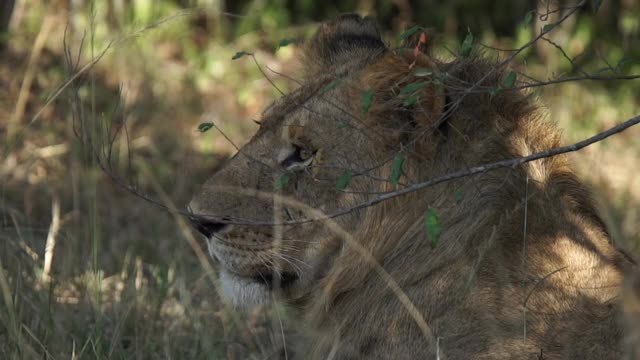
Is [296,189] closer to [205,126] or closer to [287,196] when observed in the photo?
[287,196]

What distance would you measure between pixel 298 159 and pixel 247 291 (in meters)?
0.47

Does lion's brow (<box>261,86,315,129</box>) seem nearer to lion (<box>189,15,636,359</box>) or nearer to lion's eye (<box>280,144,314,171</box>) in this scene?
lion (<box>189,15,636,359</box>)

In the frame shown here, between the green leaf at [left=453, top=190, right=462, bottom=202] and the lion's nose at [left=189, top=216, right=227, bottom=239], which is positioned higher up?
the green leaf at [left=453, top=190, right=462, bottom=202]

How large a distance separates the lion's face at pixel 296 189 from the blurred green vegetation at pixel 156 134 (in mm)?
426

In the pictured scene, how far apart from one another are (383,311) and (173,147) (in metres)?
4.75

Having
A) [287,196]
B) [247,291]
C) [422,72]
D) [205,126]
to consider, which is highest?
[422,72]

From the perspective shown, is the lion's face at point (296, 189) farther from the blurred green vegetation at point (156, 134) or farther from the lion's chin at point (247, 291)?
the blurred green vegetation at point (156, 134)

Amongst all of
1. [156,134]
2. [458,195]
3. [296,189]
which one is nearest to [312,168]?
[296,189]

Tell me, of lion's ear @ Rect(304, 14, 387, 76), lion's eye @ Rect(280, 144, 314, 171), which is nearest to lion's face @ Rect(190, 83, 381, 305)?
lion's eye @ Rect(280, 144, 314, 171)

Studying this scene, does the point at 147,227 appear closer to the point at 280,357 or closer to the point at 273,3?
the point at 280,357

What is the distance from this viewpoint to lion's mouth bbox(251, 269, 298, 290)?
3.66 metres

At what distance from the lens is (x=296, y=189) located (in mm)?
3621

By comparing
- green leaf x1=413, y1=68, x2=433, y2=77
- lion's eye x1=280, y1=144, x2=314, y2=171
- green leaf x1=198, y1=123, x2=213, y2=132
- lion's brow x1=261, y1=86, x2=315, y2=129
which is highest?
green leaf x1=413, y1=68, x2=433, y2=77

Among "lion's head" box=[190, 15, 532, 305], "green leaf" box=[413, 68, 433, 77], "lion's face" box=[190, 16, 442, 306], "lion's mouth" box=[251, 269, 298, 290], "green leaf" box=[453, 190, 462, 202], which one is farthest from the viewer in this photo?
"lion's mouth" box=[251, 269, 298, 290]
